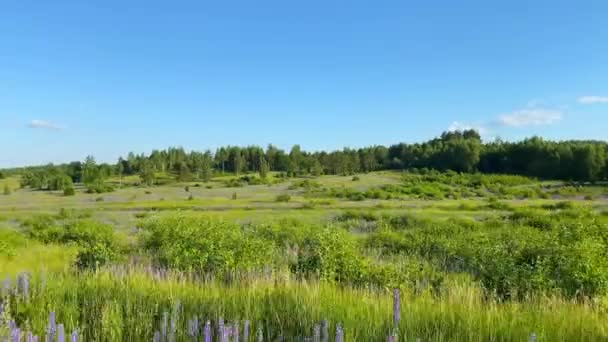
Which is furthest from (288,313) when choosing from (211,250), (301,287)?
(211,250)

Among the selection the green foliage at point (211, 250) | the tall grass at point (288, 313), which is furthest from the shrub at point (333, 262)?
the tall grass at point (288, 313)

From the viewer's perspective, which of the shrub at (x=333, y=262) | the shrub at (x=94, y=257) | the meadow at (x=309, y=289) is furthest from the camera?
the shrub at (x=94, y=257)

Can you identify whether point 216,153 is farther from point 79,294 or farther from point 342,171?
point 79,294

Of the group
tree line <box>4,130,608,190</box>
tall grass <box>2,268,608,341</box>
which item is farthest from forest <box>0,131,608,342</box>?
tree line <box>4,130,608,190</box>

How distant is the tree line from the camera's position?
106m

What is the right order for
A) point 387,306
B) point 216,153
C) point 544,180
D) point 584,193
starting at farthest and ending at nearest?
1. point 216,153
2. point 544,180
3. point 584,193
4. point 387,306

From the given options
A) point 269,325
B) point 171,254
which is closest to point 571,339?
point 269,325

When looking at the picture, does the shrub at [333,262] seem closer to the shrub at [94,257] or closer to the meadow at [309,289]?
the meadow at [309,289]

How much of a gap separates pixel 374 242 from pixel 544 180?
326 ft

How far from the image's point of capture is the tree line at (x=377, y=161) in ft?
349

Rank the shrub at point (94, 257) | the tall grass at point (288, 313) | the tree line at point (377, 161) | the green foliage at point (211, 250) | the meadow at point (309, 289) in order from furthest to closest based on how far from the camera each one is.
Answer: the tree line at point (377, 161) → the shrub at point (94, 257) → the green foliage at point (211, 250) → the meadow at point (309, 289) → the tall grass at point (288, 313)

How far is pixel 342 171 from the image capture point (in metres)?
139

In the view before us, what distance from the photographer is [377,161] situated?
151 meters

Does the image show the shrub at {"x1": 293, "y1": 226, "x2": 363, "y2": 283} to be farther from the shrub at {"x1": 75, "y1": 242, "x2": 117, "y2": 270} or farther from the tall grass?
the shrub at {"x1": 75, "y1": 242, "x2": 117, "y2": 270}
